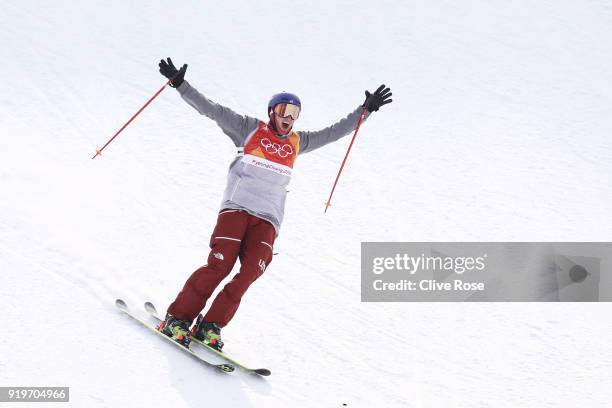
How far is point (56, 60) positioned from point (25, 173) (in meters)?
4.27

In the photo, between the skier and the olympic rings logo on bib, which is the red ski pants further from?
the olympic rings logo on bib

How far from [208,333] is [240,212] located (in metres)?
0.75

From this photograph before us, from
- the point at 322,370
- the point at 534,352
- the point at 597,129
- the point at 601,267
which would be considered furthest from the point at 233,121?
the point at 597,129

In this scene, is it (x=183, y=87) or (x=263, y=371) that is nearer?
(x=263, y=371)

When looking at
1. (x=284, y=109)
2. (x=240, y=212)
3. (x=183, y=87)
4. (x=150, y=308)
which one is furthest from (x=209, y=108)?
(x=150, y=308)

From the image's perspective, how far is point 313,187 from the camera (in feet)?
25.0

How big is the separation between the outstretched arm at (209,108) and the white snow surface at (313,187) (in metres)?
1.19

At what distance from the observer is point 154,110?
29.5 ft

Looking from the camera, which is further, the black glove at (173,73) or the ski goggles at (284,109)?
the ski goggles at (284,109)

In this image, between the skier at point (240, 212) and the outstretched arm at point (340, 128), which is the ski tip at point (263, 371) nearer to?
the skier at point (240, 212)

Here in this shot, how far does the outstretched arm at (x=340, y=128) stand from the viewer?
5102 mm

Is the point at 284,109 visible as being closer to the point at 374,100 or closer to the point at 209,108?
the point at 209,108

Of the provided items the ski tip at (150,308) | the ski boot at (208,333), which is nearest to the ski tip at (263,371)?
the ski boot at (208,333)

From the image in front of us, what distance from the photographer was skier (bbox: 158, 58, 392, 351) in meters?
4.43
